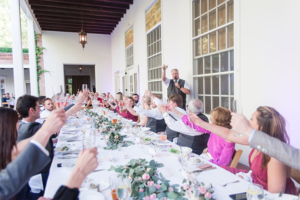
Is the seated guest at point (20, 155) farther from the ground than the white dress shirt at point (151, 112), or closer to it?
farther from the ground

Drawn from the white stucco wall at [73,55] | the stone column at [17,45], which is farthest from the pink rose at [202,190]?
the white stucco wall at [73,55]

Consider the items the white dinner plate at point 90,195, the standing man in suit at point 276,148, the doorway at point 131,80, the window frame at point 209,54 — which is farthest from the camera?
the doorway at point 131,80

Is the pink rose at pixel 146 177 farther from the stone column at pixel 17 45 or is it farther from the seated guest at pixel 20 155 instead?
the stone column at pixel 17 45

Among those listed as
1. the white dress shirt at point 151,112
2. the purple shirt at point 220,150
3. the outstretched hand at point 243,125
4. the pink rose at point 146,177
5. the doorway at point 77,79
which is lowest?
the purple shirt at point 220,150

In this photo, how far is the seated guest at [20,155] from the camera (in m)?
0.76

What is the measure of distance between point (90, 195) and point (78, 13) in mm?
8872

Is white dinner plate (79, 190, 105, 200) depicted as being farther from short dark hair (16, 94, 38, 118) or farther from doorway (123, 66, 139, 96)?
doorway (123, 66, 139, 96)

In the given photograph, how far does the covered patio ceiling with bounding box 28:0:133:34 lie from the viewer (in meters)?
7.65

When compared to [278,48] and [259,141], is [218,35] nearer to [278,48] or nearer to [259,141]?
[278,48]

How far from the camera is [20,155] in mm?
806

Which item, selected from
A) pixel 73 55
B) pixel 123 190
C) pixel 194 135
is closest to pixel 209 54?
pixel 194 135

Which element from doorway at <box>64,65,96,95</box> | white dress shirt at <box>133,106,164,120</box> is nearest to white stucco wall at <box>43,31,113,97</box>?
doorway at <box>64,65,96,95</box>

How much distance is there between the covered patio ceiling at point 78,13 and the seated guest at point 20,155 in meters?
7.67

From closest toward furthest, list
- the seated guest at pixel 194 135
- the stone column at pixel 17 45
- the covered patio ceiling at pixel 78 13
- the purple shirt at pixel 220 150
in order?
the purple shirt at pixel 220 150 → the seated guest at pixel 194 135 → the stone column at pixel 17 45 → the covered patio ceiling at pixel 78 13
